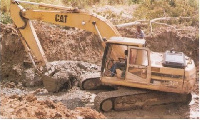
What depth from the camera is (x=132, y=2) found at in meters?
15.4

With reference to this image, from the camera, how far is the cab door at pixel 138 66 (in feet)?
24.8

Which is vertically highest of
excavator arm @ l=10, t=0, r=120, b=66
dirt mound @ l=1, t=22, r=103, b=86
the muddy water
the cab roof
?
excavator arm @ l=10, t=0, r=120, b=66

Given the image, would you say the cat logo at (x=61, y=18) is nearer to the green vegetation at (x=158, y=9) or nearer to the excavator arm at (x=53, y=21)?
the excavator arm at (x=53, y=21)

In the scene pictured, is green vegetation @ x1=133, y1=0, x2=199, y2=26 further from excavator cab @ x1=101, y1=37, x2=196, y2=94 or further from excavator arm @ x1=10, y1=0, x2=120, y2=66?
excavator cab @ x1=101, y1=37, x2=196, y2=94

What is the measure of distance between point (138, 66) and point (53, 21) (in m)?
2.51

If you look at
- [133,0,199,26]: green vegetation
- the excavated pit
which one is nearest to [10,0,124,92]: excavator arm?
the excavated pit

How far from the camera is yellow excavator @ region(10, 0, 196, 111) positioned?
7.58 m

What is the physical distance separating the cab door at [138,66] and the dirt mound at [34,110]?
4.35 feet

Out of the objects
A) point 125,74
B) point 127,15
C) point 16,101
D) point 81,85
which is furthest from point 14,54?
point 127,15

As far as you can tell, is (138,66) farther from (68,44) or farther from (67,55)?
(68,44)

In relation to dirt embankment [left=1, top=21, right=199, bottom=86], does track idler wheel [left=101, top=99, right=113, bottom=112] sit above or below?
below

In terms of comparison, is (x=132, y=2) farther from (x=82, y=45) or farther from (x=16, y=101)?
(x=16, y=101)

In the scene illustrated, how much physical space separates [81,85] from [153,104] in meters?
2.21

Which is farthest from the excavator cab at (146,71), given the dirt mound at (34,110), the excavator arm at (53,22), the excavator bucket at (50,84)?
the excavator bucket at (50,84)
